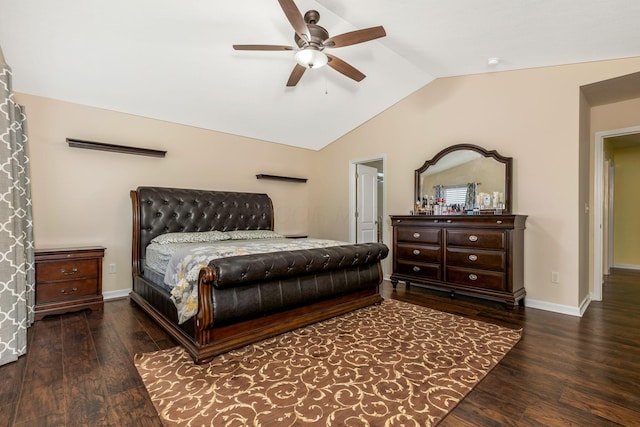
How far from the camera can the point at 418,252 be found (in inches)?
169

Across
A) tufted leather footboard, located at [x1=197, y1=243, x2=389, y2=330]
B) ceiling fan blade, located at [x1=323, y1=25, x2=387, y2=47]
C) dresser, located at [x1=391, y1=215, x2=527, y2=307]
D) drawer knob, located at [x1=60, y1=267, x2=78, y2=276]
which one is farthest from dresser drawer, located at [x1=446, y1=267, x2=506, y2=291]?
drawer knob, located at [x1=60, y1=267, x2=78, y2=276]

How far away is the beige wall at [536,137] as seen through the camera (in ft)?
11.3

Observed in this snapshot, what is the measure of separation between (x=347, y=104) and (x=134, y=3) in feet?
10.1

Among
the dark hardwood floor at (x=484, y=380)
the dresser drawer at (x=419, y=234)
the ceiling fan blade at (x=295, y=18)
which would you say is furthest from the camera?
the dresser drawer at (x=419, y=234)

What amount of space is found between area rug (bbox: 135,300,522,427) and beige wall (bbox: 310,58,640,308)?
1288 millimetres

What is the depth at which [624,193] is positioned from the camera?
627 centimetres

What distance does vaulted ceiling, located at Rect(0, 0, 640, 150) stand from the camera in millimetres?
2666

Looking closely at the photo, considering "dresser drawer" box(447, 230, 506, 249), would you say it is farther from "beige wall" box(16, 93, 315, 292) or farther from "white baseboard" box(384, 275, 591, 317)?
"beige wall" box(16, 93, 315, 292)

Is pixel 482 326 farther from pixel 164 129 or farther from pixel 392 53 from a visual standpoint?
pixel 164 129

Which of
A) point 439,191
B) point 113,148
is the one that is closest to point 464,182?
point 439,191

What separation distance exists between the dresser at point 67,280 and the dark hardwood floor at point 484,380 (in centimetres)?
17

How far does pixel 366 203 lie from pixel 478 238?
260cm

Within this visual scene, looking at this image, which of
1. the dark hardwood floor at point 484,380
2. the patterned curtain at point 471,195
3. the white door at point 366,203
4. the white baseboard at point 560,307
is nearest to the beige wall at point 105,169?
the dark hardwood floor at point 484,380

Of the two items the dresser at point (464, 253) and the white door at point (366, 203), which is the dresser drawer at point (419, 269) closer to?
the dresser at point (464, 253)
